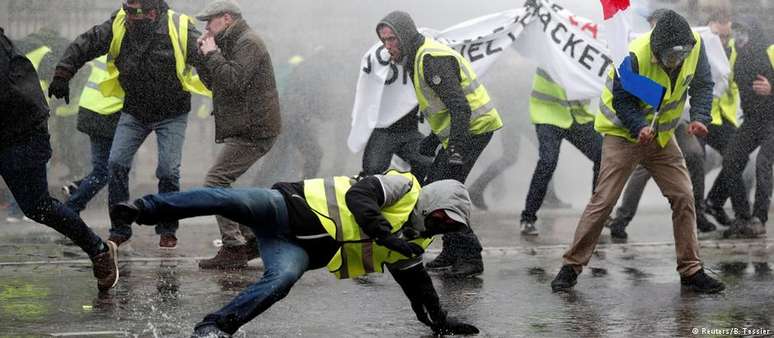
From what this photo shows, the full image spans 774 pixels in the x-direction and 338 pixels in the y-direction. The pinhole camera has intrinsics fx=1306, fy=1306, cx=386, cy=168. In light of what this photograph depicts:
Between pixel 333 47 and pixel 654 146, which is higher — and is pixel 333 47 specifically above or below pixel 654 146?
below

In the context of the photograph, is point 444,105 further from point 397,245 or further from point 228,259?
point 397,245

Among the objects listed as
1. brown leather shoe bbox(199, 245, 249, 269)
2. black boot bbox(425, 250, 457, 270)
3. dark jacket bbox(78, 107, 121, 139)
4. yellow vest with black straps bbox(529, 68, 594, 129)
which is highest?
yellow vest with black straps bbox(529, 68, 594, 129)

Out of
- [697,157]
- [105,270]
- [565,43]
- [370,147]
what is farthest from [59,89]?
[697,157]

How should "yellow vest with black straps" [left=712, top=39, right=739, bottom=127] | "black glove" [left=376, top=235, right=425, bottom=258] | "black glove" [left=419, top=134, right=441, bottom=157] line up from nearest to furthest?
"black glove" [left=376, top=235, right=425, bottom=258] < "black glove" [left=419, top=134, right=441, bottom=157] < "yellow vest with black straps" [left=712, top=39, right=739, bottom=127]

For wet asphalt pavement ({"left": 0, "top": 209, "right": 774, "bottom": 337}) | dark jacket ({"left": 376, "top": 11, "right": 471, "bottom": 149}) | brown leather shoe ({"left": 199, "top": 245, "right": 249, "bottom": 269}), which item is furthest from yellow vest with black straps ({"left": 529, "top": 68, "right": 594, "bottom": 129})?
brown leather shoe ({"left": 199, "top": 245, "right": 249, "bottom": 269})

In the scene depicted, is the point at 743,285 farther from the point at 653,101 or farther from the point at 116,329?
the point at 116,329

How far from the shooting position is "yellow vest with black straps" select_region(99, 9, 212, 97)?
8.22 m

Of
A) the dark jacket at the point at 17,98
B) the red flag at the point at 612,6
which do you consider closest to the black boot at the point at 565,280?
the red flag at the point at 612,6

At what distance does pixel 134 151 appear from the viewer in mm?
8461

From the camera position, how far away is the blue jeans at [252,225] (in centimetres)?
515

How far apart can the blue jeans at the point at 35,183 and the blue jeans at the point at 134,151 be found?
1.63 metres

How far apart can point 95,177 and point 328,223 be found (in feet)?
12.7

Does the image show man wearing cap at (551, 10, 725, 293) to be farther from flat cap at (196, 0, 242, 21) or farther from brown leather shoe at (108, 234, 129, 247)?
brown leather shoe at (108, 234, 129, 247)

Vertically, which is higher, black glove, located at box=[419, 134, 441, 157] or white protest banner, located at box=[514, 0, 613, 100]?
white protest banner, located at box=[514, 0, 613, 100]
